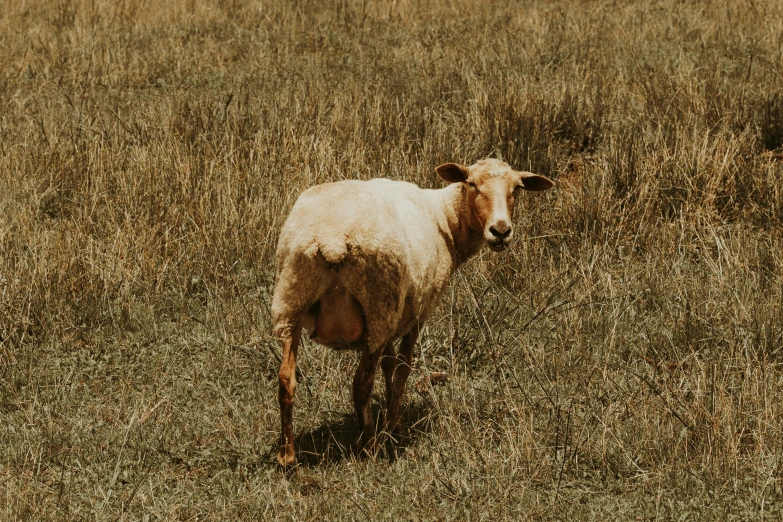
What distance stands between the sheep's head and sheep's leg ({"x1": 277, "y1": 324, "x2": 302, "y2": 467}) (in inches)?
44.8

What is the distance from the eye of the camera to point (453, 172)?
5.34 metres

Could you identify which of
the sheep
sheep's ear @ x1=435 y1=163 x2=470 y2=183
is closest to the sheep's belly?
the sheep

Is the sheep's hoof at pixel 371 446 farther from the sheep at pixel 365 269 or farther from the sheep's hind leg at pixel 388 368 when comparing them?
the sheep's hind leg at pixel 388 368

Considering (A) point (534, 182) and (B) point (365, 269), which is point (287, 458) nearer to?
(B) point (365, 269)

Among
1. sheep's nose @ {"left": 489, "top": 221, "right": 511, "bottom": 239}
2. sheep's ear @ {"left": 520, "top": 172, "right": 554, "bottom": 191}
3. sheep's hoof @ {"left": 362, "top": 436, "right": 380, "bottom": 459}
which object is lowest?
sheep's hoof @ {"left": 362, "top": 436, "right": 380, "bottom": 459}

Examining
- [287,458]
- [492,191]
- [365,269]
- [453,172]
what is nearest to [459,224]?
[453,172]

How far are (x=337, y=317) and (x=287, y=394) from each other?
0.45m

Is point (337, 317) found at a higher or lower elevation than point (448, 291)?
higher

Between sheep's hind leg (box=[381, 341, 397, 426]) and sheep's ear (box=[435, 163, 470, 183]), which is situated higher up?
sheep's ear (box=[435, 163, 470, 183])

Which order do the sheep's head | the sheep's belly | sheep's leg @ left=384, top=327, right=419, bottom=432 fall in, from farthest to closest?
sheep's leg @ left=384, top=327, right=419, bottom=432
the sheep's head
the sheep's belly

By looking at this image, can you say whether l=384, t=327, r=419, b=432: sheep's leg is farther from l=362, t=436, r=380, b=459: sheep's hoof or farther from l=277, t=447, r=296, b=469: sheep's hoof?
l=277, t=447, r=296, b=469: sheep's hoof

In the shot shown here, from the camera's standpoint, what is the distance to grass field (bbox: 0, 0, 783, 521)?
4.54m

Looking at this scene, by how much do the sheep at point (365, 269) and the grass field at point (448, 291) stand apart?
15.2 inches

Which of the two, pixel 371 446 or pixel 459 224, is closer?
pixel 371 446
